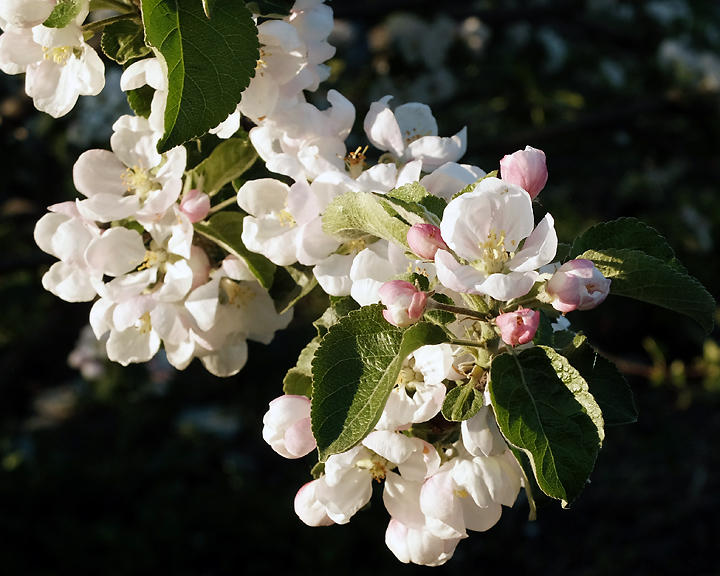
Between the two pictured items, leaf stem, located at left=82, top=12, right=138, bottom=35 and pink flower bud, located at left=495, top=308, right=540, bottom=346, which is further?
leaf stem, located at left=82, top=12, right=138, bottom=35

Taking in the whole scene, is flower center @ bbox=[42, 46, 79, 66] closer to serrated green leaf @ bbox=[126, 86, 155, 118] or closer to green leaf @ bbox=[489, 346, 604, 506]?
serrated green leaf @ bbox=[126, 86, 155, 118]

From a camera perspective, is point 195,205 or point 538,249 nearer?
point 538,249

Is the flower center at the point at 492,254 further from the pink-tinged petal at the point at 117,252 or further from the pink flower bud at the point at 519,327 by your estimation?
the pink-tinged petal at the point at 117,252

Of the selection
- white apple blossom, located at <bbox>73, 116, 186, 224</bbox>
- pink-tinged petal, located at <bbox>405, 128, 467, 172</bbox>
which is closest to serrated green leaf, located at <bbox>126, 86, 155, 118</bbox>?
white apple blossom, located at <bbox>73, 116, 186, 224</bbox>

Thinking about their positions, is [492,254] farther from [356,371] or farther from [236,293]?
[236,293]

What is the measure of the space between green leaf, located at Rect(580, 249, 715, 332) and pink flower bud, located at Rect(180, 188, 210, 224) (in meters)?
0.46

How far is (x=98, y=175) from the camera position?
3.76 feet

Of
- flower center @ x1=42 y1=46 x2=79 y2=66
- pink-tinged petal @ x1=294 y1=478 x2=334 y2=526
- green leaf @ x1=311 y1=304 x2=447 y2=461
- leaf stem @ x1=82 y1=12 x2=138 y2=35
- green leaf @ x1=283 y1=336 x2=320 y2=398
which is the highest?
leaf stem @ x1=82 y1=12 x2=138 y2=35

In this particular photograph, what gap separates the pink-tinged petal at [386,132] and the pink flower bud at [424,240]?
0.91 ft

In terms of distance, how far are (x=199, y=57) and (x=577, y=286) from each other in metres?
0.46

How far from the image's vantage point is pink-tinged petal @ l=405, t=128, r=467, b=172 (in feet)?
3.54

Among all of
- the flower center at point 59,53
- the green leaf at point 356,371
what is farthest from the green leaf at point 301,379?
the flower center at point 59,53

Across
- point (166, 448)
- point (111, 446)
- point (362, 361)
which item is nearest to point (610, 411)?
point (362, 361)

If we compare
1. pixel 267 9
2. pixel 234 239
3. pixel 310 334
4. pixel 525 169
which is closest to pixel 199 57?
pixel 267 9
